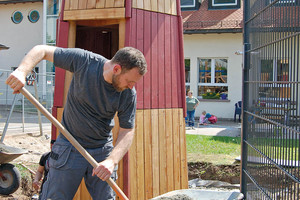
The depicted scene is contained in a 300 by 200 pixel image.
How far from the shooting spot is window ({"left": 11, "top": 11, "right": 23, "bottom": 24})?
23.1 meters

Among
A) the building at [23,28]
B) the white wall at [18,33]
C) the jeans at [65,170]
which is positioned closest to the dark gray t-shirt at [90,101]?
the jeans at [65,170]

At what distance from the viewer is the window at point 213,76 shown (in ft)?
63.5

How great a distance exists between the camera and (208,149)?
998 centimetres

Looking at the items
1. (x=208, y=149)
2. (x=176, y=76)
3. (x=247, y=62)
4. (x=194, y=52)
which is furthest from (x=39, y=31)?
(x=247, y=62)

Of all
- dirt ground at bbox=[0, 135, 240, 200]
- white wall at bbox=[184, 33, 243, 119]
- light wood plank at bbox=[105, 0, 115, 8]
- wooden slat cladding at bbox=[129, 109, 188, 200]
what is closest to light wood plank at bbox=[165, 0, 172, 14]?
light wood plank at bbox=[105, 0, 115, 8]

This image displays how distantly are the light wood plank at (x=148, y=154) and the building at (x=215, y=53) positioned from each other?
1358 cm

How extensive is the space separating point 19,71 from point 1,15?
22.7 meters

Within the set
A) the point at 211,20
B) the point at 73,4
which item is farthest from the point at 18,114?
the point at 211,20

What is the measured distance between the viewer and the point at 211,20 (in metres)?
19.3

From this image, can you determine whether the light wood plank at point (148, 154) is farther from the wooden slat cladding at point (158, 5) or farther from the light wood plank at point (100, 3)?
the light wood plank at point (100, 3)

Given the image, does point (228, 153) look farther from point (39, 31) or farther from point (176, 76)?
point (39, 31)

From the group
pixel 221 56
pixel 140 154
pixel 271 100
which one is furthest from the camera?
pixel 221 56

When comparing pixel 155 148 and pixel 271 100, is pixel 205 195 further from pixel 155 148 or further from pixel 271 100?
pixel 155 148

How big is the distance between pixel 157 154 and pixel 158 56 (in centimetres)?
141
